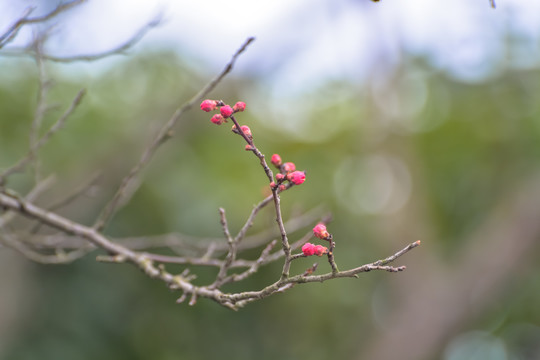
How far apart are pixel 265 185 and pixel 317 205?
1.85 feet

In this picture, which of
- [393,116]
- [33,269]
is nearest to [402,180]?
[393,116]

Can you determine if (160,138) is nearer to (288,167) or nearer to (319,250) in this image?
(288,167)

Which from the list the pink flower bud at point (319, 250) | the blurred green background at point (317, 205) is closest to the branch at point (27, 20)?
the pink flower bud at point (319, 250)

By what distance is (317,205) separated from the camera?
5.05m

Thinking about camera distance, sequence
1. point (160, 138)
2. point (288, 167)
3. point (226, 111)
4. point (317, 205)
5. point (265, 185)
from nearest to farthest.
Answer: point (226, 111), point (288, 167), point (160, 138), point (317, 205), point (265, 185)

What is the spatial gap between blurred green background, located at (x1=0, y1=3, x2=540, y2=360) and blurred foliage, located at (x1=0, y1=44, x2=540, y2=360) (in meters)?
0.02

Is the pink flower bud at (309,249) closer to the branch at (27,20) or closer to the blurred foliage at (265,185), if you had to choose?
the branch at (27,20)

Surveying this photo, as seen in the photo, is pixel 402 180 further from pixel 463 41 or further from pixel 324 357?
pixel 324 357

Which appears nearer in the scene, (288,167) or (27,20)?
(288,167)

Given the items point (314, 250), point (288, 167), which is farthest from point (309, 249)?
point (288, 167)

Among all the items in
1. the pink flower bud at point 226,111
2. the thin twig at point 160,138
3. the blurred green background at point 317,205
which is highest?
the pink flower bud at point 226,111

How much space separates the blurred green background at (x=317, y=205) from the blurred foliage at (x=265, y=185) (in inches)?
0.7

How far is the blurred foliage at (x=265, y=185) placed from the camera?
4477 mm

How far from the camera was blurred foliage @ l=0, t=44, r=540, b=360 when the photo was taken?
4477 millimetres
